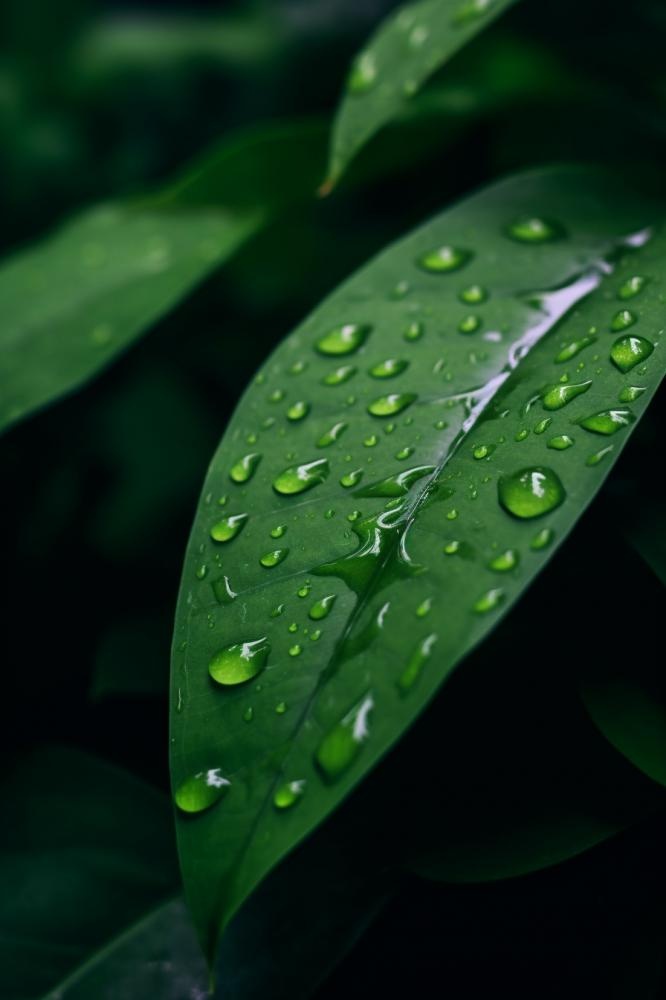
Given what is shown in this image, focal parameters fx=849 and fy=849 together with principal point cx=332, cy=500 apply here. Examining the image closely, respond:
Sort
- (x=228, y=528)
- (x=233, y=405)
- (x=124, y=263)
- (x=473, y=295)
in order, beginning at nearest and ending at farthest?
(x=228, y=528) < (x=473, y=295) < (x=124, y=263) < (x=233, y=405)

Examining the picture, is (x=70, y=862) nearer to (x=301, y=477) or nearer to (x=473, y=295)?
(x=301, y=477)

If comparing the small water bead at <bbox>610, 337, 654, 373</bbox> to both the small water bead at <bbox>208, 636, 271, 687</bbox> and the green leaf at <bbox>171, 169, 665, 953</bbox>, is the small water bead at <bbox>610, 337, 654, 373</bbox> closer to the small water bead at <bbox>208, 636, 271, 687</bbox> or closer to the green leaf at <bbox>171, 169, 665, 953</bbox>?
the green leaf at <bbox>171, 169, 665, 953</bbox>

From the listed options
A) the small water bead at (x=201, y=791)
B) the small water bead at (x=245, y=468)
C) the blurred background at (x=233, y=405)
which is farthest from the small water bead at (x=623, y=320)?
the small water bead at (x=201, y=791)

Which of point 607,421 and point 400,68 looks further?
point 400,68

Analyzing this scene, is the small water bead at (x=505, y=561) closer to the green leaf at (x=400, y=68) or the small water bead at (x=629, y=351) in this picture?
the small water bead at (x=629, y=351)

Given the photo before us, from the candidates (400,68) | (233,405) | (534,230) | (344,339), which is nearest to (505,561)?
(344,339)

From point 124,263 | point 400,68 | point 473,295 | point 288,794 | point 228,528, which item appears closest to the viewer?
point 288,794

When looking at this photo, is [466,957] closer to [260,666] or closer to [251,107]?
[260,666]
